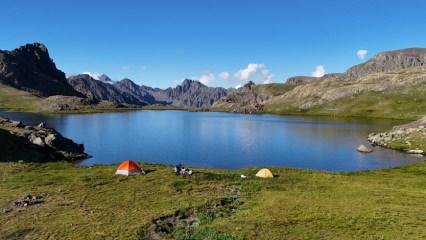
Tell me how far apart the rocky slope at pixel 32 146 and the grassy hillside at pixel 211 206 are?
16.6 meters

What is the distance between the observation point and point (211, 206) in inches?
1512

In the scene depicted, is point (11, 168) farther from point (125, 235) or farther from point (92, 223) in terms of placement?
point (125, 235)

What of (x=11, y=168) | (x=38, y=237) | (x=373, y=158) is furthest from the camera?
(x=373, y=158)

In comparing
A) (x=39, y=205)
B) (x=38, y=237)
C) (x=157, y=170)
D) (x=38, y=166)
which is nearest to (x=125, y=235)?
(x=38, y=237)

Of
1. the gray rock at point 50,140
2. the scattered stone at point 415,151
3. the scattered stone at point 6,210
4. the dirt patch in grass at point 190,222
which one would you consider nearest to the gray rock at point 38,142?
the gray rock at point 50,140

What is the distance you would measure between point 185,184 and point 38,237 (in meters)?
21.6

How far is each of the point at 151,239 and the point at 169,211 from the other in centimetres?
639

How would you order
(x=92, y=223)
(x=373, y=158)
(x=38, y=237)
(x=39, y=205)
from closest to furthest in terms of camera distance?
(x=38, y=237), (x=92, y=223), (x=39, y=205), (x=373, y=158)

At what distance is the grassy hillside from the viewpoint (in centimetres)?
3039

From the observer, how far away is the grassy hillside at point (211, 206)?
30.4 meters

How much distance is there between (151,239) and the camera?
96.6 feet

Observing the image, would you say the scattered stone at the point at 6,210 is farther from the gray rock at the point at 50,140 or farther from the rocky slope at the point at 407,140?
the rocky slope at the point at 407,140

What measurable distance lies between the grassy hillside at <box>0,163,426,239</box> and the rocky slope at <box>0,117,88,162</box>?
655 inches

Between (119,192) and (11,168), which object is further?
(11,168)
